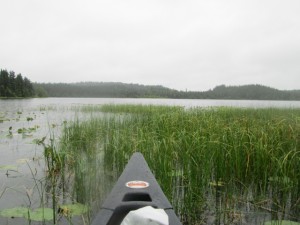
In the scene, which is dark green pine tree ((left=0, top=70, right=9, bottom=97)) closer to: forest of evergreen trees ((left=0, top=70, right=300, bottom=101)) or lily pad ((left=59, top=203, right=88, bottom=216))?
forest of evergreen trees ((left=0, top=70, right=300, bottom=101))

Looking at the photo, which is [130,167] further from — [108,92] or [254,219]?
[108,92]

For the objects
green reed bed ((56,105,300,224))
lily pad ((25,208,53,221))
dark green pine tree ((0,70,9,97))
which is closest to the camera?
lily pad ((25,208,53,221))

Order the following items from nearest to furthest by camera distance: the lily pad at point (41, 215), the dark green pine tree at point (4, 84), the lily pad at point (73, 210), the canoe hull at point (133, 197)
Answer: the canoe hull at point (133, 197) → the lily pad at point (41, 215) → the lily pad at point (73, 210) → the dark green pine tree at point (4, 84)

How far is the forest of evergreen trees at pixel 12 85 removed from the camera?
67.4m

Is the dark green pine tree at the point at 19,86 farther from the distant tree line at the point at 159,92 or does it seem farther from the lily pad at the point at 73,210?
the lily pad at the point at 73,210

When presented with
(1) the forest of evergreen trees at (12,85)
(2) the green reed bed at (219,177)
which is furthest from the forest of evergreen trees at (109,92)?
(2) the green reed bed at (219,177)

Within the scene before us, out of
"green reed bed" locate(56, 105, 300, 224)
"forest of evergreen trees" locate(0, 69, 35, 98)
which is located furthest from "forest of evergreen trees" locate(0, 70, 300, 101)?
"green reed bed" locate(56, 105, 300, 224)

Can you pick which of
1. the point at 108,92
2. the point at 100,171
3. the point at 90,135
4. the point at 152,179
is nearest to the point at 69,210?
the point at 152,179

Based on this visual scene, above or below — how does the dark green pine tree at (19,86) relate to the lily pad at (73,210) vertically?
above

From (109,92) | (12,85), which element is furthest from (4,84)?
(109,92)

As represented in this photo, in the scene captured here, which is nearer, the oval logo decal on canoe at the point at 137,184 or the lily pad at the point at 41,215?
the oval logo decal on canoe at the point at 137,184

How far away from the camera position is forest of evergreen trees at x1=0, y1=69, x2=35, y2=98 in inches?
2655

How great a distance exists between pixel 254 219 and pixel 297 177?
1.04m

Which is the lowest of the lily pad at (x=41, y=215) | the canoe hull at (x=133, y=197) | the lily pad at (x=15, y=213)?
the lily pad at (x=41, y=215)
